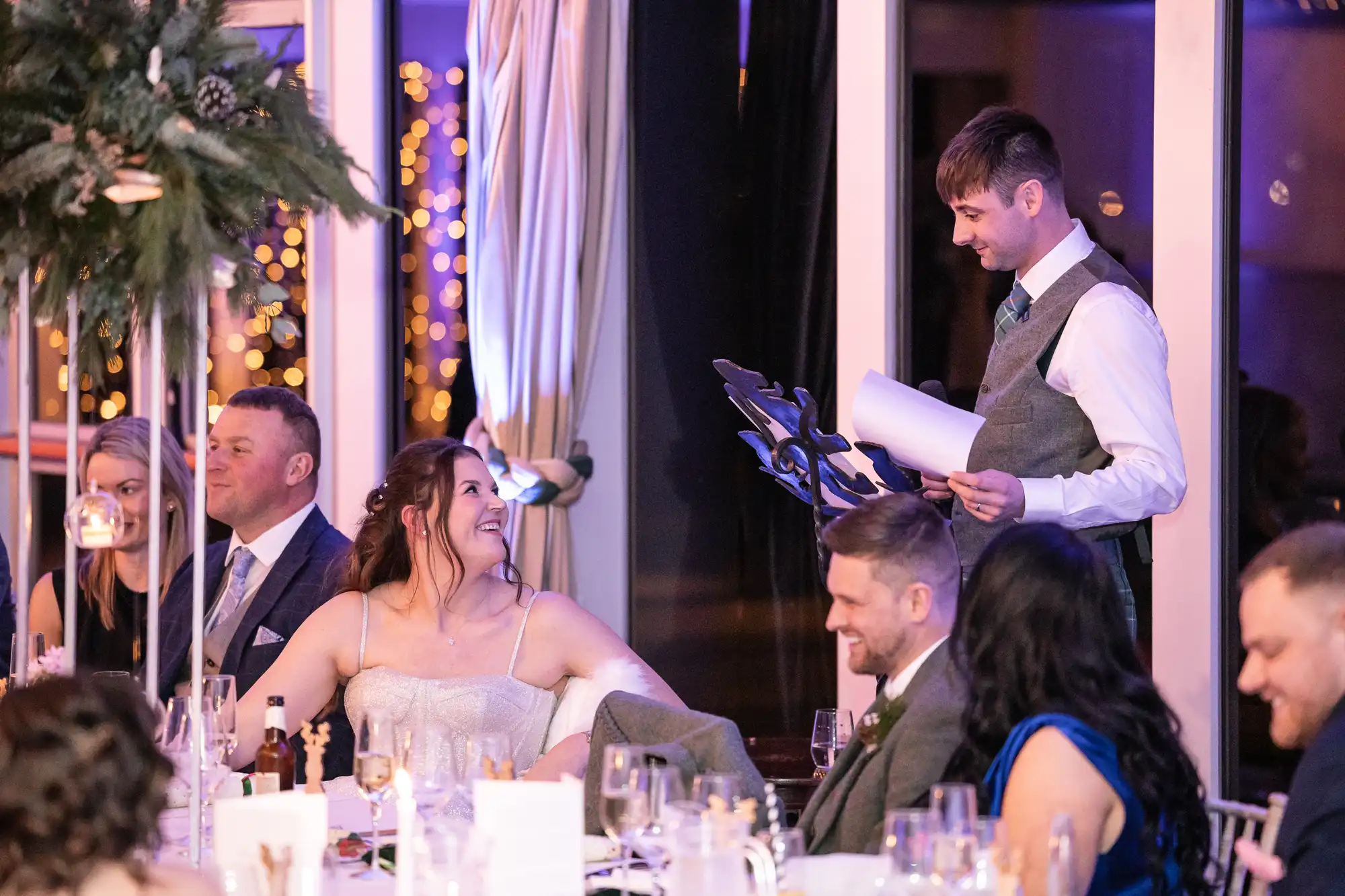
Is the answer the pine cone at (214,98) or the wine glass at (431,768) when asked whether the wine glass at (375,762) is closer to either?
the wine glass at (431,768)

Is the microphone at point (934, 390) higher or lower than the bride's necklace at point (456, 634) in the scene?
higher

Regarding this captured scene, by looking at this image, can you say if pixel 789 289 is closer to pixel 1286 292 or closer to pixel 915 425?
pixel 1286 292

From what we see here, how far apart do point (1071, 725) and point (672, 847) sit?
593mm

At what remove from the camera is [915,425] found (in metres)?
3.31

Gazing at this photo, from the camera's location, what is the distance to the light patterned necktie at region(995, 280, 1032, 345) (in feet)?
11.1

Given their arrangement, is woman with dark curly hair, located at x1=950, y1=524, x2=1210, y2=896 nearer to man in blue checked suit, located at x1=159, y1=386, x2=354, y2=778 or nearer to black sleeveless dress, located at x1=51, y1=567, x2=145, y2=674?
man in blue checked suit, located at x1=159, y1=386, x2=354, y2=778

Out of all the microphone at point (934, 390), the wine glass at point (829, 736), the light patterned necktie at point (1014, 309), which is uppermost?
the light patterned necktie at point (1014, 309)

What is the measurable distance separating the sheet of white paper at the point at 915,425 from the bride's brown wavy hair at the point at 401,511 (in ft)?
2.85

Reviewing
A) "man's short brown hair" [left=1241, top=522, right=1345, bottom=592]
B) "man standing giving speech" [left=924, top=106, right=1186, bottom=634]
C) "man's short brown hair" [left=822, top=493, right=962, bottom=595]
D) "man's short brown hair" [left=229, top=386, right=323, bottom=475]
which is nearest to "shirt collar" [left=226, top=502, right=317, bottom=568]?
"man's short brown hair" [left=229, top=386, right=323, bottom=475]

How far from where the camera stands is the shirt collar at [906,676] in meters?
2.59

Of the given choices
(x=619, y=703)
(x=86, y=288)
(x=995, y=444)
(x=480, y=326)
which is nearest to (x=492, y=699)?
(x=619, y=703)

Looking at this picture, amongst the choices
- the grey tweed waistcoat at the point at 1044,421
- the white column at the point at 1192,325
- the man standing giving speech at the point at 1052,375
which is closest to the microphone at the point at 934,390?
the man standing giving speech at the point at 1052,375

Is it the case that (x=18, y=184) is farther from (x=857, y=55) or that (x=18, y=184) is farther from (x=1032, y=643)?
(x=857, y=55)

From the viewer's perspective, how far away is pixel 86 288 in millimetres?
2297
